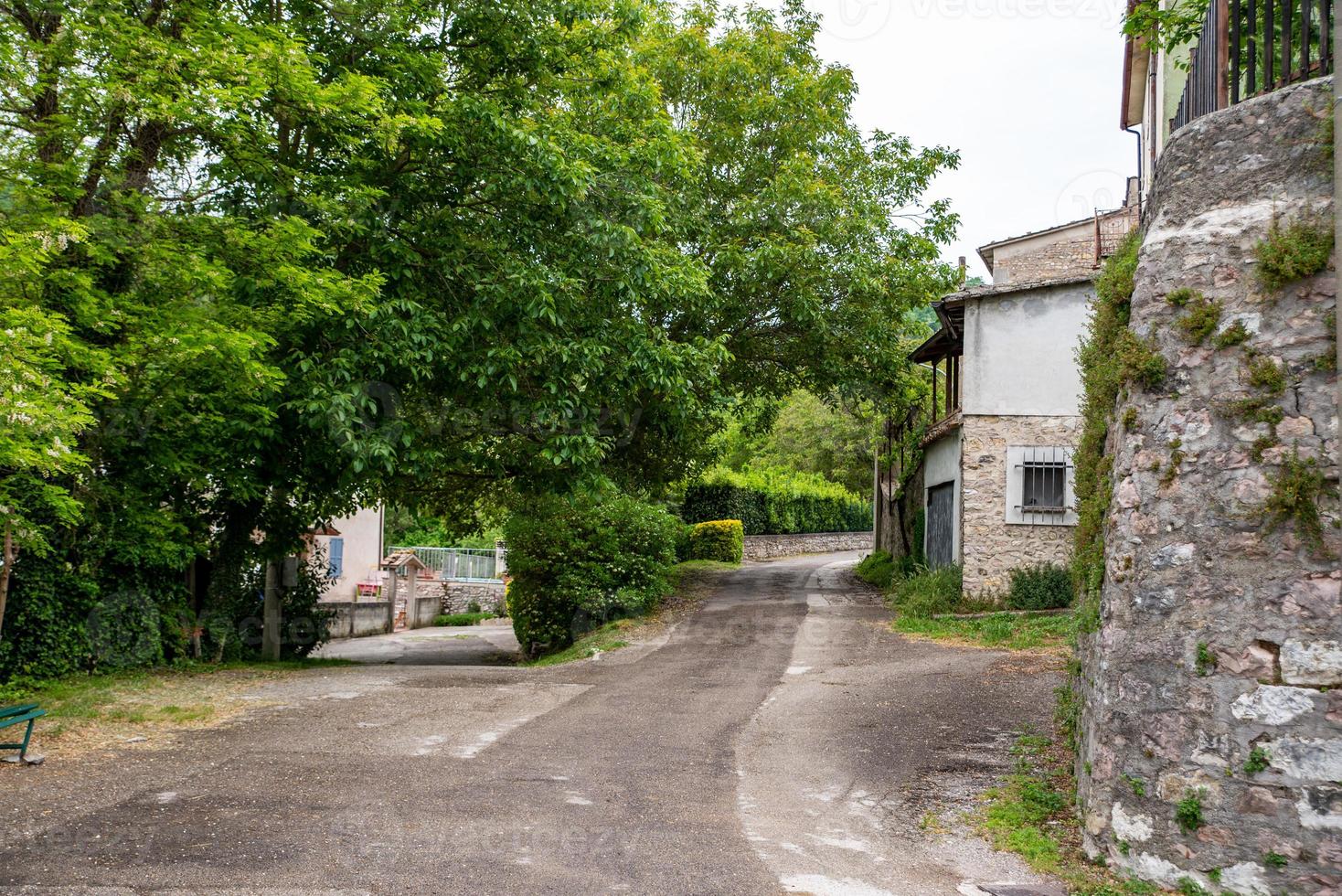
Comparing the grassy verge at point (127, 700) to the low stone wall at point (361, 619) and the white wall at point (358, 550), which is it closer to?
the low stone wall at point (361, 619)

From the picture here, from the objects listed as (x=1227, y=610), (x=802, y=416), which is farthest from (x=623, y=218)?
(x=802, y=416)

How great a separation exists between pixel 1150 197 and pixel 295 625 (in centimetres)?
1364

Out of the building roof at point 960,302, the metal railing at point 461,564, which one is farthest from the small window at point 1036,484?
the metal railing at point 461,564

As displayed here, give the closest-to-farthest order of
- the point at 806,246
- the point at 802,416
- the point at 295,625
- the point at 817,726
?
the point at 817,726 < the point at 295,625 < the point at 806,246 < the point at 802,416

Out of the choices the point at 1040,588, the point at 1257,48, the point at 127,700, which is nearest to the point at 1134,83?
the point at 1040,588

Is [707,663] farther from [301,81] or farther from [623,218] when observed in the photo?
[301,81]

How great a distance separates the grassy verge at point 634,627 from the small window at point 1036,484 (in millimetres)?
6051

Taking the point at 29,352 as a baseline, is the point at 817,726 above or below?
below

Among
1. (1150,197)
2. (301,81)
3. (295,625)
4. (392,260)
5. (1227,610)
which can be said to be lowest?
(295,625)

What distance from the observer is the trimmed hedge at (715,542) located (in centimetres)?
2944

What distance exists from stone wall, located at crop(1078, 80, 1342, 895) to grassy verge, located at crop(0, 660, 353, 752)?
764cm

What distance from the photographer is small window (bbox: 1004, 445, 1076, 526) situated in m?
15.4

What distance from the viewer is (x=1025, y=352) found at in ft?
51.4

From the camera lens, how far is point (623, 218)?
13.1 m
